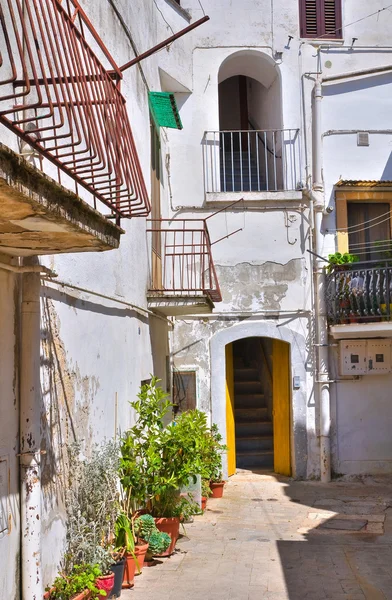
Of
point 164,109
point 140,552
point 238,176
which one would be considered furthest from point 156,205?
point 140,552

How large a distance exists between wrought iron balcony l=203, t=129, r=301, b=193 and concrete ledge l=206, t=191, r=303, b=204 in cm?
20

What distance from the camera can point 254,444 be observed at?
640 inches

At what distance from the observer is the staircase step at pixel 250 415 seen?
17.0m

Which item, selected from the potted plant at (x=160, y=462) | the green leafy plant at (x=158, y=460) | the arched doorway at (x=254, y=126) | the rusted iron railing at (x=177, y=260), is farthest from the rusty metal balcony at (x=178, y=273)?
the green leafy plant at (x=158, y=460)

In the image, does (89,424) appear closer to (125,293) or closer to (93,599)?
(93,599)

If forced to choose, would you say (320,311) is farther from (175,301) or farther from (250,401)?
(175,301)

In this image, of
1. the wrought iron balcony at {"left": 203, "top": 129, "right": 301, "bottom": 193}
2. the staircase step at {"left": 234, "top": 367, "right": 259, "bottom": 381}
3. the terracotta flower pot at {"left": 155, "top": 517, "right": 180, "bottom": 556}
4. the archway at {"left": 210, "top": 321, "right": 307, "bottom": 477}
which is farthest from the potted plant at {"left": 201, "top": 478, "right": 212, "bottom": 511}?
the staircase step at {"left": 234, "top": 367, "right": 259, "bottom": 381}

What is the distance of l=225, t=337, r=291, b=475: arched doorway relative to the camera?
48.2 feet

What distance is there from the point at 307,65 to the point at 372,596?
10.8 m

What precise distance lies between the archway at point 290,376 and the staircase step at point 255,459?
1429 millimetres

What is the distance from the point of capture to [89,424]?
6.97 meters

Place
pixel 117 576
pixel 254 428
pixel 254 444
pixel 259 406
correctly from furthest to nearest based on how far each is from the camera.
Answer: pixel 259 406 → pixel 254 428 → pixel 254 444 → pixel 117 576

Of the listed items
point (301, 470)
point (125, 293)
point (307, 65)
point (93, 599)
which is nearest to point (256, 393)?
point (301, 470)

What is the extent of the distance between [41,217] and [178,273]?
10496 mm
